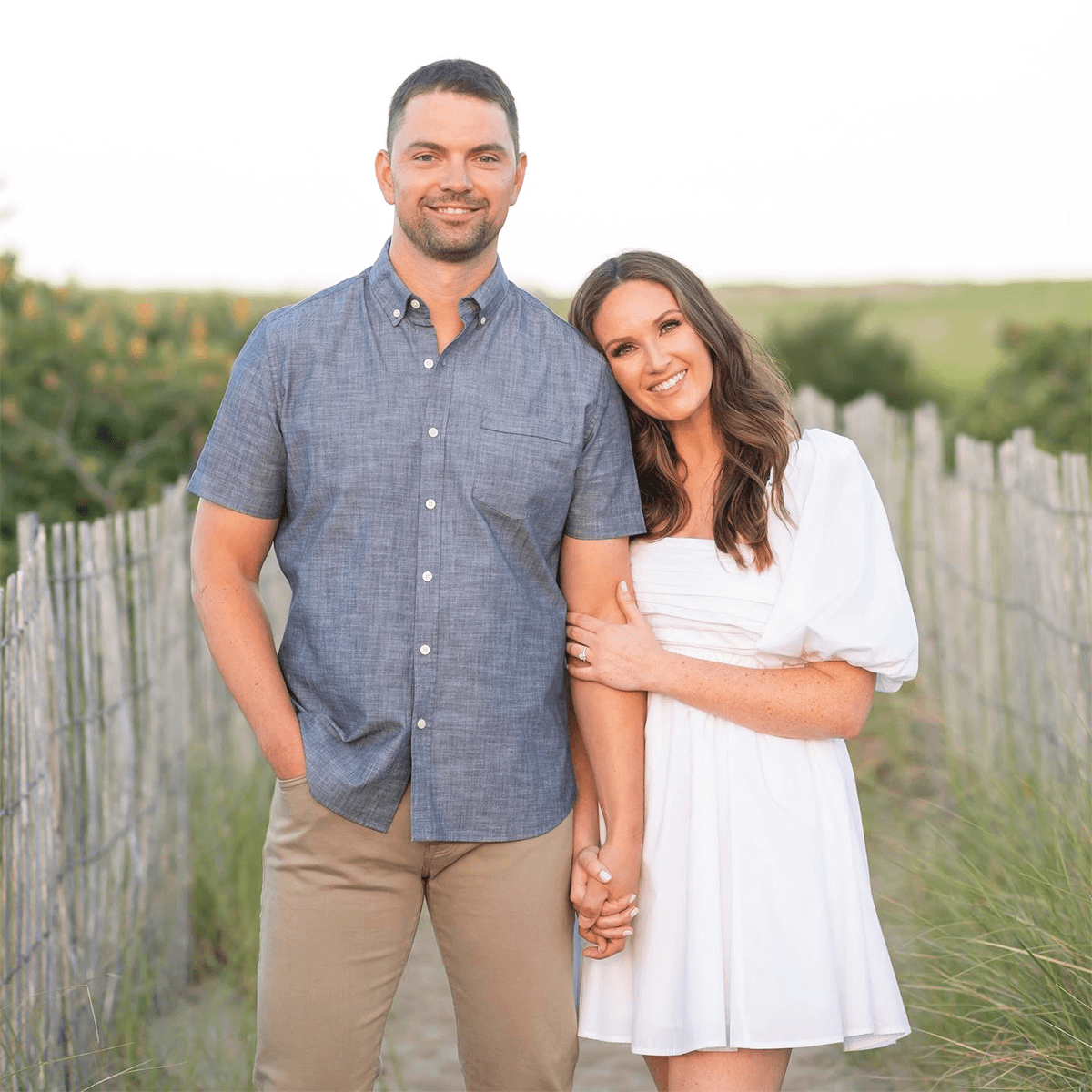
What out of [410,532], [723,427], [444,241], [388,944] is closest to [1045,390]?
[723,427]

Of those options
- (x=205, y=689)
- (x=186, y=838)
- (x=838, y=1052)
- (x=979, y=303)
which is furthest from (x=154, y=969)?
(x=979, y=303)

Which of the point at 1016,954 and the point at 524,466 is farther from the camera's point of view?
the point at 1016,954

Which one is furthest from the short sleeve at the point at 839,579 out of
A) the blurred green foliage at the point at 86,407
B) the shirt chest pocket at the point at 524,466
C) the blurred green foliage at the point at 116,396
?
the blurred green foliage at the point at 86,407

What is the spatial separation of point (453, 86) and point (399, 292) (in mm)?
415

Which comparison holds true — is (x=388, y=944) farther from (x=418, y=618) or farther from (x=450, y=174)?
(x=450, y=174)

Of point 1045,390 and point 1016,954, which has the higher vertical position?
point 1045,390

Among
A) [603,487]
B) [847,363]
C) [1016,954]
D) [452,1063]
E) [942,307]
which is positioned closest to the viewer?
[603,487]

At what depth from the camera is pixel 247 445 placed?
2654 mm

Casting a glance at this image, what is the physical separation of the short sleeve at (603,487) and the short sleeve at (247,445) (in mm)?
600

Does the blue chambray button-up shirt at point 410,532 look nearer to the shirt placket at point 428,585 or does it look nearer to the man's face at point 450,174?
the shirt placket at point 428,585

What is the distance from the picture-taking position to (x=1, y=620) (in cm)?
318

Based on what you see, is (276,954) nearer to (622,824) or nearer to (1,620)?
(622,824)

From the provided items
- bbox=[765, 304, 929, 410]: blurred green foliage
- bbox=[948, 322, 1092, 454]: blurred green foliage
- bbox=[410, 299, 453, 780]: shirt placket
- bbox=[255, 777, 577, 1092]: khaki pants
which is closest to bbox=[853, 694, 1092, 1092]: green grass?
bbox=[255, 777, 577, 1092]: khaki pants

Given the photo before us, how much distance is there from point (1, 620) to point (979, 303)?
31.2 meters
